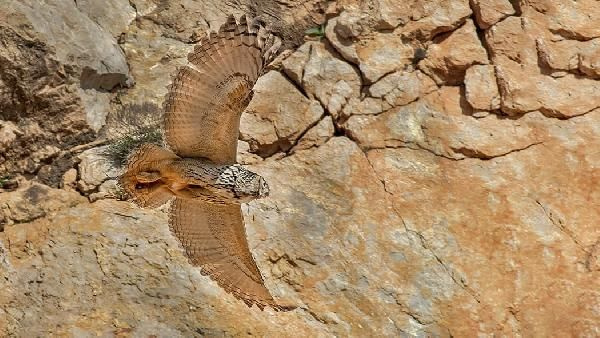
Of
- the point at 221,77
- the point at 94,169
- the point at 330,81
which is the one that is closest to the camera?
the point at 221,77

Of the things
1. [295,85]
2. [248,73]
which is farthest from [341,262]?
[248,73]

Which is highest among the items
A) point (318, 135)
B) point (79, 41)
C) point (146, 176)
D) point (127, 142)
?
point (79, 41)

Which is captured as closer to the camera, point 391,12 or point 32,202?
point 32,202

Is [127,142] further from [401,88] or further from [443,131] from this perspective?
[443,131]

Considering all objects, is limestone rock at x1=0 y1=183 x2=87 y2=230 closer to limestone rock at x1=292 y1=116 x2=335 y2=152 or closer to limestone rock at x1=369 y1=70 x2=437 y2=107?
limestone rock at x1=292 y1=116 x2=335 y2=152

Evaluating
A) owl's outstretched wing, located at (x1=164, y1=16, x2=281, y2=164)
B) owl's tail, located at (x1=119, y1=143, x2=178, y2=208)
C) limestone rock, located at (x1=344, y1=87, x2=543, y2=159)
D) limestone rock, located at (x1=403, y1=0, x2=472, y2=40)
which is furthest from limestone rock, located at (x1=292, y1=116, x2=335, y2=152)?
owl's outstretched wing, located at (x1=164, y1=16, x2=281, y2=164)

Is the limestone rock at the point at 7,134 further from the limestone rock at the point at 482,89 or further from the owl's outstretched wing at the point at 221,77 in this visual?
the limestone rock at the point at 482,89

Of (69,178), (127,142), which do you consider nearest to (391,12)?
(127,142)
